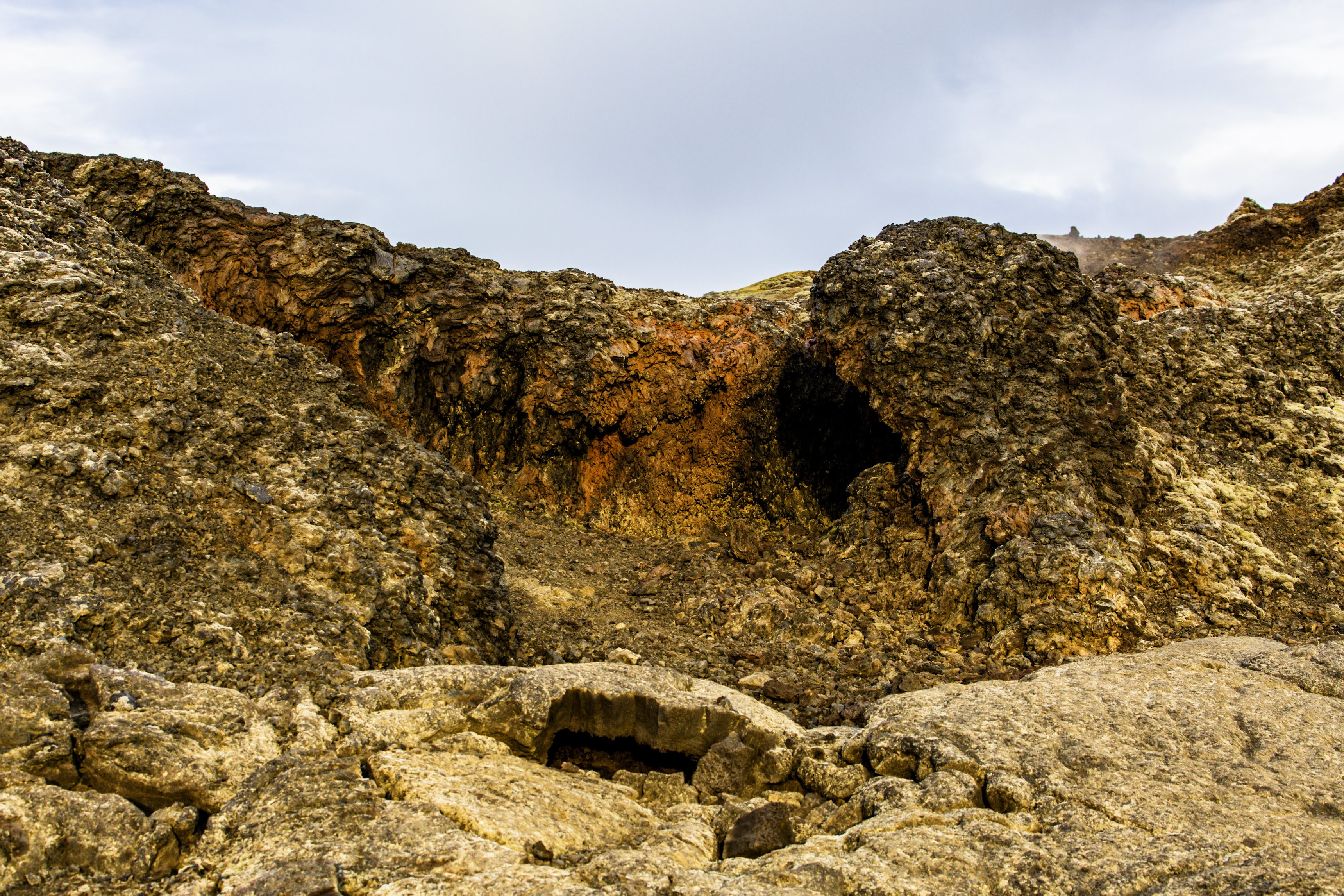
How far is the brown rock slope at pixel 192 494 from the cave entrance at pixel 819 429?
8.20 m

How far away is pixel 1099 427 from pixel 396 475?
10635mm

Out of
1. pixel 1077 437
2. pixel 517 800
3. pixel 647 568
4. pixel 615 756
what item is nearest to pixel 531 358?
pixel 647 568

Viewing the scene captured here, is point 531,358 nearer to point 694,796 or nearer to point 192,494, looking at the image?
point 192,494

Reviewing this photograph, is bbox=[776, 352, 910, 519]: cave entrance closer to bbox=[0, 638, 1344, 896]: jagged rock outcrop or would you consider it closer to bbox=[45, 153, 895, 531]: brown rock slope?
bbox=[45, 153, 895, 531]: brown rock slope

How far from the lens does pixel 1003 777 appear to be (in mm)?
5992

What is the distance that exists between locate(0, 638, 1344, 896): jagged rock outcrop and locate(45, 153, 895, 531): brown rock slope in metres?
9.50

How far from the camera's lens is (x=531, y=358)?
16.9 metres

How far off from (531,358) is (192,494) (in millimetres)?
9305

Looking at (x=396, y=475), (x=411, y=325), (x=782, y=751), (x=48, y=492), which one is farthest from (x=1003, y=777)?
(x=411, y=325)

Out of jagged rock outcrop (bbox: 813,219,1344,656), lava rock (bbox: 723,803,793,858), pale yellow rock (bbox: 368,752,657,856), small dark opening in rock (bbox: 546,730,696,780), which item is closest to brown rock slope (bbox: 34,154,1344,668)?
jagged rock outcrop (bbox: 813,219,1344,656)

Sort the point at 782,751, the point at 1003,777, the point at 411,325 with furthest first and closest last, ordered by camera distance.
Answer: the point at 411,325, the point at 782,751, the point at 1003,777

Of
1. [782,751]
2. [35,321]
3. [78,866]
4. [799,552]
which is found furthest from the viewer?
[799,552]

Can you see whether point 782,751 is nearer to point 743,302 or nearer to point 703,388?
point 703,388

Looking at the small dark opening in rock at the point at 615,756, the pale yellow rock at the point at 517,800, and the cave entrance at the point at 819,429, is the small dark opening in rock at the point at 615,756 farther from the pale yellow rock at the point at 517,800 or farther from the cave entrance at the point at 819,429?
the cave entrance at the point at 819,429
